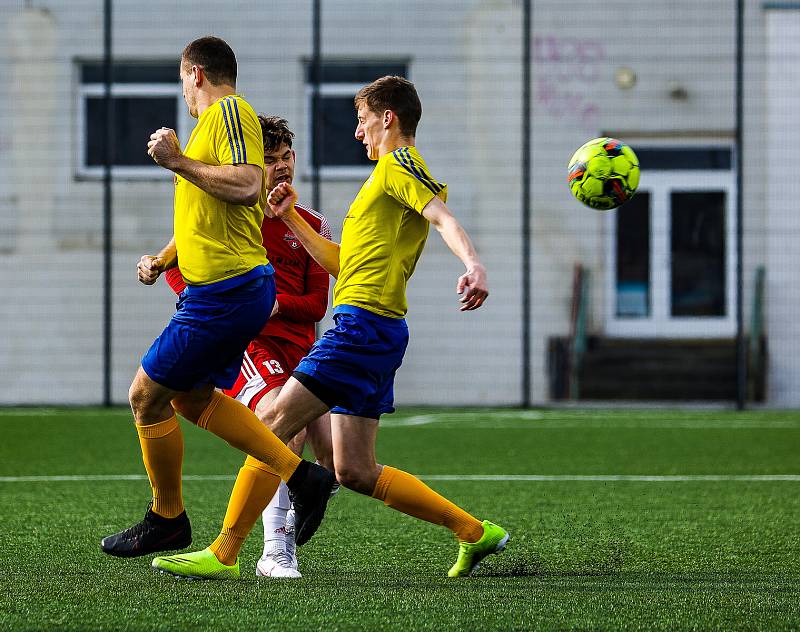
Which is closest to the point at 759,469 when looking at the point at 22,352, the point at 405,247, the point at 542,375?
the point at 405,247

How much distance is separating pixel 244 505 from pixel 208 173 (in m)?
0.92

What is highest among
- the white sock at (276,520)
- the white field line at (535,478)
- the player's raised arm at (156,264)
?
the player's raised arm at (156,264)

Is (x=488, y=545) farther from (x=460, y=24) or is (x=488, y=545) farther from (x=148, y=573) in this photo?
(x=460, y=24)

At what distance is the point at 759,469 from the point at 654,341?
7261 mm

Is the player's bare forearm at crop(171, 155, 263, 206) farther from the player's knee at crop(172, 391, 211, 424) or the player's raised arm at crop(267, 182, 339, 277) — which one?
the player's knee at crop(172, 391, 211, 424)

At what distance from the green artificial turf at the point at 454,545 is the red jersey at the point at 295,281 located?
28.5 inches

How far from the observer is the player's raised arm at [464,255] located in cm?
354

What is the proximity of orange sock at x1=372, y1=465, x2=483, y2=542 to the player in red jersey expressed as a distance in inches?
13.4

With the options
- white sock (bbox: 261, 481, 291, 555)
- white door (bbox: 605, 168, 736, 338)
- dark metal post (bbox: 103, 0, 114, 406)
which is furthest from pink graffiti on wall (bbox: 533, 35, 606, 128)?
white sock (bbox: 261, 481, 291, 555)

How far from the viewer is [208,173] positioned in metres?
3.71

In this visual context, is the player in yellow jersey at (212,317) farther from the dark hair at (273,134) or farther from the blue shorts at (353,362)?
the dark hair at (273,134)

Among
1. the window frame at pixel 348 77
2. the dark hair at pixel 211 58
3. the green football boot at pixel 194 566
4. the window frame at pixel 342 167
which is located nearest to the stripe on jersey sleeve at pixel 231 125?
the dark hair at pixel 211 58

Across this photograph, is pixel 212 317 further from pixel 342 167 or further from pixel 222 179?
pixel 342 167

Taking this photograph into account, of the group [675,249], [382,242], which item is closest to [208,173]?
[382,242]
